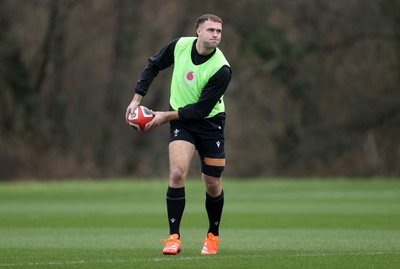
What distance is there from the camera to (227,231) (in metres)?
15.6

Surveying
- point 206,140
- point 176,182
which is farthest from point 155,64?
point 176,182

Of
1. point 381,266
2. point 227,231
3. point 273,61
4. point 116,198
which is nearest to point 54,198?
point 116,198

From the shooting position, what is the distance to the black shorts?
10898 millimetres

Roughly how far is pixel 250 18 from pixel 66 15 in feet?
25.6

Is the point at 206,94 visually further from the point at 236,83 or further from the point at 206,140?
the point at 236,83

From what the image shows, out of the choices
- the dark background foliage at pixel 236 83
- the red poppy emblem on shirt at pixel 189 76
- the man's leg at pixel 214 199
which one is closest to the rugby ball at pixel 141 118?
the red poppy emblem on shirt at pixel 189 76

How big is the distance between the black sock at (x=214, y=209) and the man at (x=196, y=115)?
2cm

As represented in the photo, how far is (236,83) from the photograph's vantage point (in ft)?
150

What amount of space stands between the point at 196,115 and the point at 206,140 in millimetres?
367

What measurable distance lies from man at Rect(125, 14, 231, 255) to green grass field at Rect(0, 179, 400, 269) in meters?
0.60

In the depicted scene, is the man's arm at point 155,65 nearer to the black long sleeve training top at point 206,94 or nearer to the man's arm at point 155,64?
the man's arm at point 155,64

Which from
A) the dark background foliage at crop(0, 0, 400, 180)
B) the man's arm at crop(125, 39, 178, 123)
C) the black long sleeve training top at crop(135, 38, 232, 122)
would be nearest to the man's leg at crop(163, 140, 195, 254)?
the black long sleeve training top at crop(135, 38, 232, 122)

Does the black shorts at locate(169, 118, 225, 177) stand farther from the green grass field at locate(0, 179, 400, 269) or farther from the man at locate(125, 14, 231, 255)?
the green grass field at locate(0, 179, 400, 269)

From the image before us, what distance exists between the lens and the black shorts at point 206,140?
10898 millimetres
